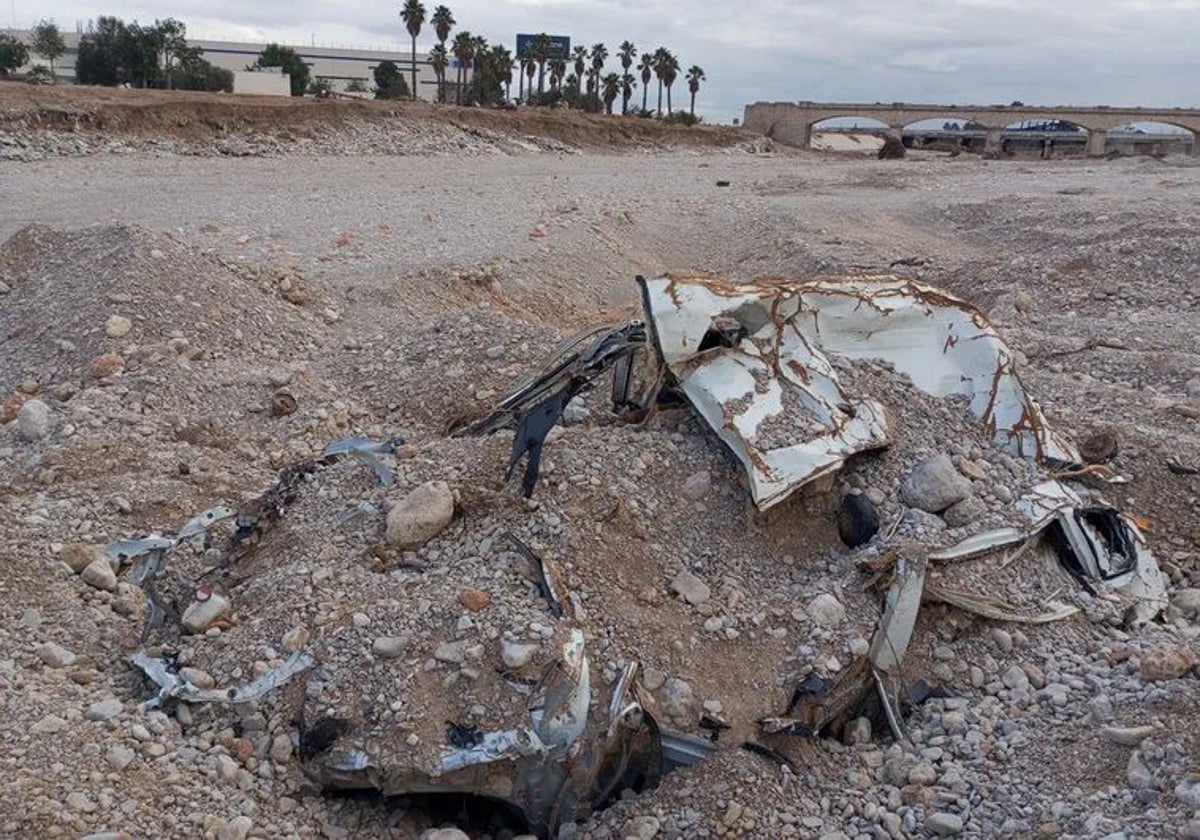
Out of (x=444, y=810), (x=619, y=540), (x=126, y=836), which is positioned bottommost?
(x=444, y=810)

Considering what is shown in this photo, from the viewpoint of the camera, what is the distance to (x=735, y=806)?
2619 mm

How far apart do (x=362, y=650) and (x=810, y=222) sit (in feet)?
34.3

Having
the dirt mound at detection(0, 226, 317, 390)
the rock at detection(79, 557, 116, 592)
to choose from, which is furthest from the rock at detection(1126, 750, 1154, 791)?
the dirt mound at detection(0, 226, 317, 390)

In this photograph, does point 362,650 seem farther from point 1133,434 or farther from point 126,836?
point 1133,434

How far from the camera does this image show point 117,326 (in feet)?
18.0

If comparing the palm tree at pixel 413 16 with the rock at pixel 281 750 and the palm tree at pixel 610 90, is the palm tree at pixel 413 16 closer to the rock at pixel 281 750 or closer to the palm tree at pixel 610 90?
the palm tree at pixel 610 90

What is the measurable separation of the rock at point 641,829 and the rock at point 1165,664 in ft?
4.70

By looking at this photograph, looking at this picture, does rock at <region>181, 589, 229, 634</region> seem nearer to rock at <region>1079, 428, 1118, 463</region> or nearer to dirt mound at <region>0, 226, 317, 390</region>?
dirt mound at <region>0, 226, 317, 390</region>

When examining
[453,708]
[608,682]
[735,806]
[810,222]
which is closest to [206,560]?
[453,708]

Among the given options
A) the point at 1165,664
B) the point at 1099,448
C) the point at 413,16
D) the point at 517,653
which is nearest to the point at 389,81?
the point at 413,16

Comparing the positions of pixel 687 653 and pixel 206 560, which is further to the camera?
pixel 206 560

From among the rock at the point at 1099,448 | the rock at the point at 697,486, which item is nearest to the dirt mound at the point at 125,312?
the rock at the point at 697,486

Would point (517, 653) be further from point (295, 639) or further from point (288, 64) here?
point (288, 64)

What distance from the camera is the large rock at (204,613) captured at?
3.09m
